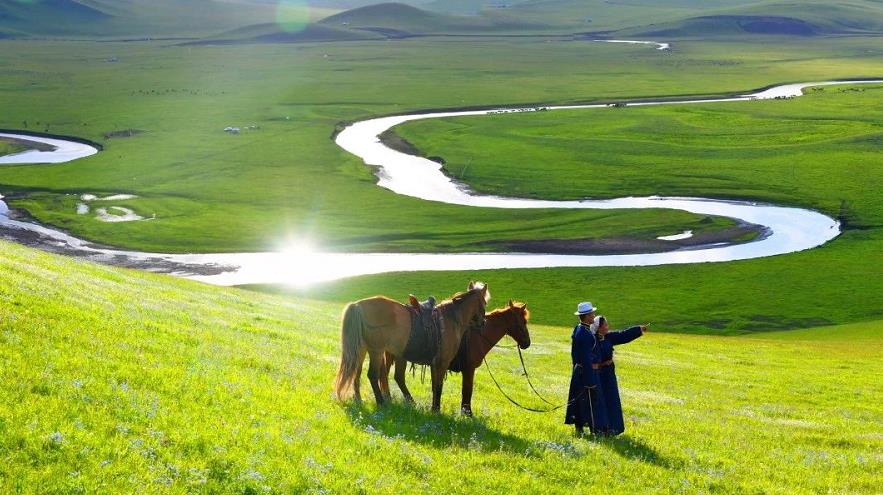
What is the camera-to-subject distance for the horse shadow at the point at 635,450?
18.2 metres

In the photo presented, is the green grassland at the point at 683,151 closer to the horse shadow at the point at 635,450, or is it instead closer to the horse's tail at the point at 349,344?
the horse shadow at the point at 635,450

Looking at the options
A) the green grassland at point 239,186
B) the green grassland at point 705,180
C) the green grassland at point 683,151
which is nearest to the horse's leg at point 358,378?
the green grassland at point 705,180

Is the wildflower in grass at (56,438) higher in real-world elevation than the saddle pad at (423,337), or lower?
higher

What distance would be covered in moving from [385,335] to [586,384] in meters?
4.79

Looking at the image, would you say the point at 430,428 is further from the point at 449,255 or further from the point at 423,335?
the point at 449,255

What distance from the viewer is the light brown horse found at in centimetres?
1883

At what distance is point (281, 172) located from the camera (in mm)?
117250

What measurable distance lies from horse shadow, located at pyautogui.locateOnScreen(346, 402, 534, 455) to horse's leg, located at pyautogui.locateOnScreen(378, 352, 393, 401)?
1.92 feet

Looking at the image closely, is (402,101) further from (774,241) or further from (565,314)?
(565,314)

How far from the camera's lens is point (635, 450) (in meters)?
19.0

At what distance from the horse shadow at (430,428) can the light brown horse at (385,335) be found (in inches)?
23.2

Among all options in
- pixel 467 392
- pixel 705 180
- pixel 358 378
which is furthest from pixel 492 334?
pixel 705 180

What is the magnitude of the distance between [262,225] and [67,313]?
7252 cm

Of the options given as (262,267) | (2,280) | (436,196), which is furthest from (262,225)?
(2,280)
